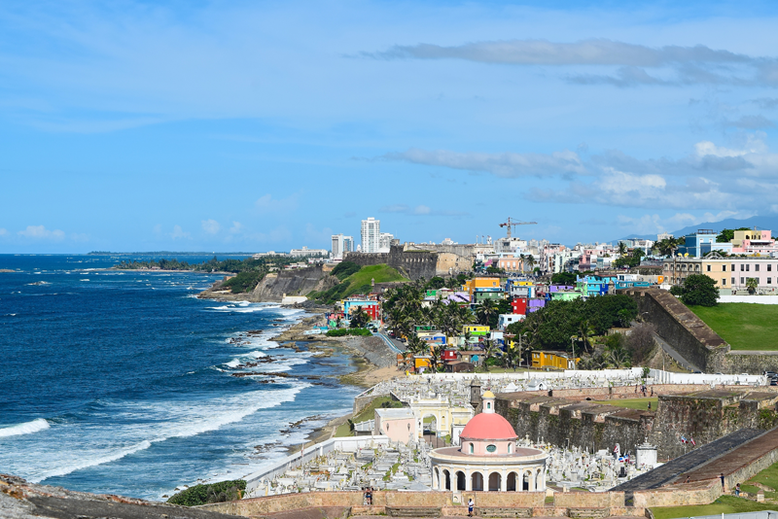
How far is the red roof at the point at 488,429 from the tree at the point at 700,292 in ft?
159

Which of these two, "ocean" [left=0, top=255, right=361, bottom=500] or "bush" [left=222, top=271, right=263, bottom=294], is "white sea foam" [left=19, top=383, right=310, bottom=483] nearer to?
"ocean" [left=0, top=255, right=361, bottom=500]

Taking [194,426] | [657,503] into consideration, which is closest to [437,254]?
[194,426]

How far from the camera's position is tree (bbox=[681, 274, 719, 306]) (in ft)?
224

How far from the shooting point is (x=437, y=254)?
167 metres

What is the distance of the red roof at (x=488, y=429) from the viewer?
23.7 m

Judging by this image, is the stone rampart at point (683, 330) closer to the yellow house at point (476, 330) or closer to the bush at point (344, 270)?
the yellow house at point (476, 330)

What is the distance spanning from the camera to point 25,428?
51469mm

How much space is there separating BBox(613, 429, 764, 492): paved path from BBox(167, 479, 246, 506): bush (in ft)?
41.3

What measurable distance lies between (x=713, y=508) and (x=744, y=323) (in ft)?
151

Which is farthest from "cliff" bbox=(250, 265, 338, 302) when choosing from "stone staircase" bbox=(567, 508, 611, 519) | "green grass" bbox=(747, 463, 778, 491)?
"stone staircase" bbox=(567, 508, 611, 519)

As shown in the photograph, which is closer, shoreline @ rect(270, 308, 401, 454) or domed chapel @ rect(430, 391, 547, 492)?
domed chapel @ rect(430, 391, 547, 492)

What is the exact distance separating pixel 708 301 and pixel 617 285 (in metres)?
20.8

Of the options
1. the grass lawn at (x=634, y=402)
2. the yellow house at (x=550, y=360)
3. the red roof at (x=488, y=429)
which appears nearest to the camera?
the red roof at (x=488, y=429)

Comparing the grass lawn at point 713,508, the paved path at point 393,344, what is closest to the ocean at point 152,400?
the paved path at point 393,344
